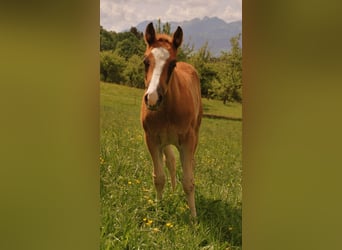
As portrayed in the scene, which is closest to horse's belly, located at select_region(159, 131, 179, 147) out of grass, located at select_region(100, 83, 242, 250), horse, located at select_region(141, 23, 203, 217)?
horse, located at select_region(141, 23, 203, 217)

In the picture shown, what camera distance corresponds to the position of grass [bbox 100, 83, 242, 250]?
8.17 ft

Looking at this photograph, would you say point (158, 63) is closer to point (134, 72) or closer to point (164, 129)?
point (134, 72)

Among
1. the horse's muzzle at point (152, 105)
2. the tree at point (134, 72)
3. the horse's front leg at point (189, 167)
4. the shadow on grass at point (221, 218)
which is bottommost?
the shadow on grass at point (221, 218)

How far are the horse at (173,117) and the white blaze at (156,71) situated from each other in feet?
0.04

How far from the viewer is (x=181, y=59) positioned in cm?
255

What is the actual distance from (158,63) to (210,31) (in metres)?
0.31

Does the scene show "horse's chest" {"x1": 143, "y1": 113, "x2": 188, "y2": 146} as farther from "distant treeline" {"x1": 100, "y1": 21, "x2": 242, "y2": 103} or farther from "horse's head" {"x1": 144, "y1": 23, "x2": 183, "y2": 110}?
"distant treeline" {"x1": 100, "y1": 21, "x2": 242, "y2": 103}

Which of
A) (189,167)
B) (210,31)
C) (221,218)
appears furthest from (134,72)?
(221,218)

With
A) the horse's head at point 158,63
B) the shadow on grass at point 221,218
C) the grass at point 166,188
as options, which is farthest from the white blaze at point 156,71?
the shadow on grass at point 221,218

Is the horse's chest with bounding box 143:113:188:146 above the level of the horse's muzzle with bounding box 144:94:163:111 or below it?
below

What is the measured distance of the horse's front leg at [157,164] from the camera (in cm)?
258

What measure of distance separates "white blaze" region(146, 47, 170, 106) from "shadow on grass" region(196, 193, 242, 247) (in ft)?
1.81

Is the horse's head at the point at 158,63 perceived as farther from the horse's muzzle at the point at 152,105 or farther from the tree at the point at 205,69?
the tree at the point at 205,69
